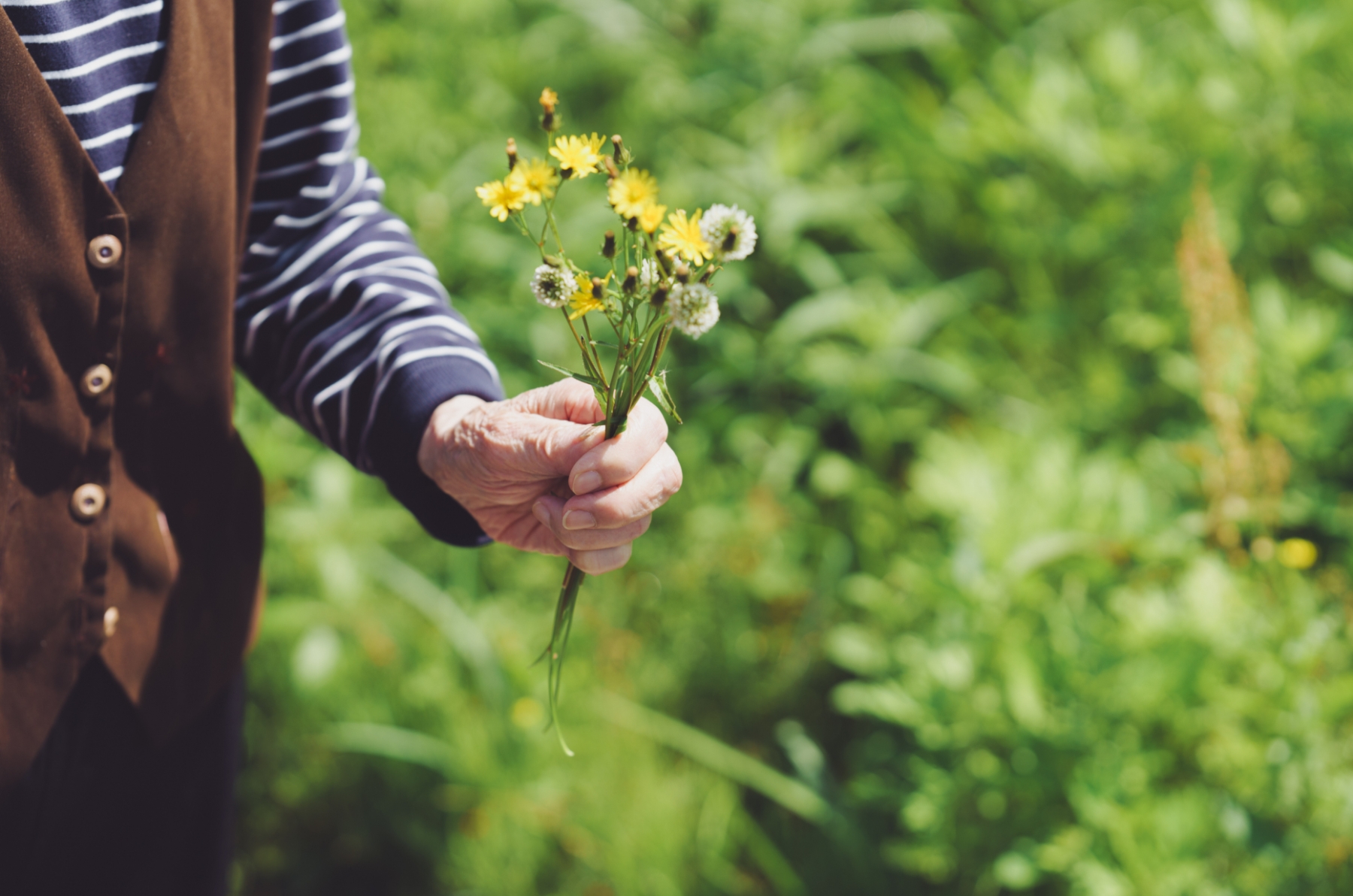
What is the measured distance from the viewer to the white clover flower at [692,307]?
0.68 metres

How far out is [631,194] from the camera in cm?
66

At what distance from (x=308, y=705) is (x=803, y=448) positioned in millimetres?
1300

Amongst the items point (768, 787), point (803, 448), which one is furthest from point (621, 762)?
point (803, 448)

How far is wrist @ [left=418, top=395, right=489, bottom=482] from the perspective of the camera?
3.23ft

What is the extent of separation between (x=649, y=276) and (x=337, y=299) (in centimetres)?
54

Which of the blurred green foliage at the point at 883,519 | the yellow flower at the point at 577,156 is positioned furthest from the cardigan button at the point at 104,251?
the blurred green foliage at the point at 883,519

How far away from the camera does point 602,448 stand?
31.9 inches

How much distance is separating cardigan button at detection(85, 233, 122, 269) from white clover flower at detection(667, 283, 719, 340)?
1.74ft

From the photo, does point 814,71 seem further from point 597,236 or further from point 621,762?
point 621,762

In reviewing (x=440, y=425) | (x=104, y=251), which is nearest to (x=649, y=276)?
(x=440, y=425)

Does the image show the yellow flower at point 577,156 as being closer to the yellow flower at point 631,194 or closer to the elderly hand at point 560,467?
the yellow flower at point 631,194

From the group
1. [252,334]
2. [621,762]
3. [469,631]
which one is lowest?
[621,762]

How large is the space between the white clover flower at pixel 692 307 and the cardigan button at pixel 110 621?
69 cm

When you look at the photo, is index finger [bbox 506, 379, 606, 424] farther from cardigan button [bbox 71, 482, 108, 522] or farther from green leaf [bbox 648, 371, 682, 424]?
cardigan button [bbox 71, 482, 108, 522]
